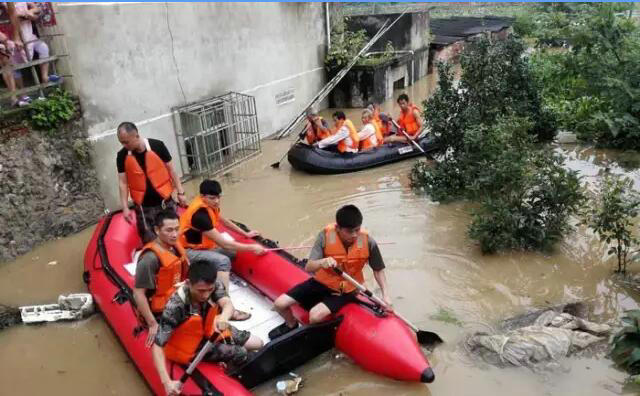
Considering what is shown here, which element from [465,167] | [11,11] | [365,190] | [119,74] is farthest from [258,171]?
[11,11]

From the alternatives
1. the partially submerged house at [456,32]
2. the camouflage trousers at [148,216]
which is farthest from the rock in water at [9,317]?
the partially submerged house at [456,32]

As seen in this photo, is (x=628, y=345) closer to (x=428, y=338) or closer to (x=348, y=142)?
(x=428, y=338)

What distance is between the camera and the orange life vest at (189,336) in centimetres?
326

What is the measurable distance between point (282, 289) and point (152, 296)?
1.24 metres

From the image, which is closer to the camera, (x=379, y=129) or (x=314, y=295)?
(x=314, y=295)

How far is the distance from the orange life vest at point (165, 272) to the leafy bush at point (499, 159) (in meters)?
3.44

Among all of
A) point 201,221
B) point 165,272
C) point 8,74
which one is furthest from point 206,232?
point 8,74

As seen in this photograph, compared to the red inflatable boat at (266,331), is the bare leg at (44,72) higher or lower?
higher

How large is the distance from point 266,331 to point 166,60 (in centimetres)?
521

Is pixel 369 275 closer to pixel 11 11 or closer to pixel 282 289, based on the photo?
pixel 282 289

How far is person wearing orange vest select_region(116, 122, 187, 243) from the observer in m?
4.95

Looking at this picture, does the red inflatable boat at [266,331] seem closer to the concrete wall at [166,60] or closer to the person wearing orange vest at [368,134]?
the concrete wall at [166,60]

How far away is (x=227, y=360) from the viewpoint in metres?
3.64

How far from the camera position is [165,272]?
356 centimetres
